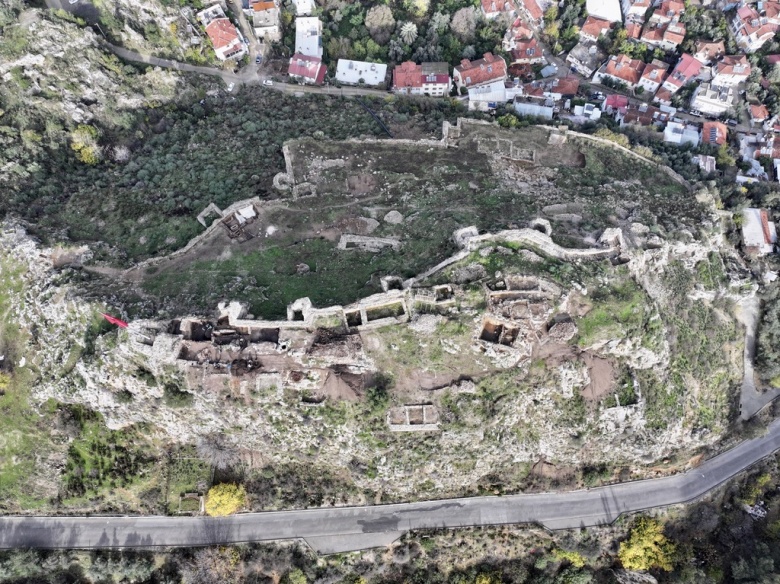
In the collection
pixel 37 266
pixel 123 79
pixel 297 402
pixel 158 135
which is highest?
pixel 123 79

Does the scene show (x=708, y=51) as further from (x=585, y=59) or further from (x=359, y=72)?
(x=359, y=72)

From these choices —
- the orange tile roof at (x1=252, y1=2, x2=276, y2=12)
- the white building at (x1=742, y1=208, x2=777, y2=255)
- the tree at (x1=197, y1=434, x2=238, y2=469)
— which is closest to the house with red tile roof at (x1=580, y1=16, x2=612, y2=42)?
the white building at (x1=742, y1=208, x2=777, y2=255)

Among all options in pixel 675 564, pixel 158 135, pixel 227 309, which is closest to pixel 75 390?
pixel 227 309

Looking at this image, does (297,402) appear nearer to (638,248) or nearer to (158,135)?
(638,248)

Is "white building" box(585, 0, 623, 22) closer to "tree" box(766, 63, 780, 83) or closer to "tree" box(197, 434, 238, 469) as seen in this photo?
"tree" box(766, 63, 780, 83)

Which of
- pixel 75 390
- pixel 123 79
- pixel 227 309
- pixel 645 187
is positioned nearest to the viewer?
pixel 227 309

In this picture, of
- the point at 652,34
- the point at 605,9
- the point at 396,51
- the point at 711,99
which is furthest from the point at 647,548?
the point at 605,9

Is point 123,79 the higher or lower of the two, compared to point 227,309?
higher
